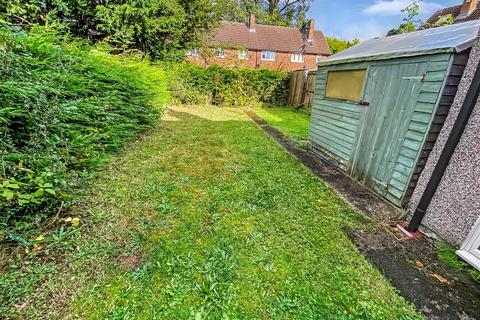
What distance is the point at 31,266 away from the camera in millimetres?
1787

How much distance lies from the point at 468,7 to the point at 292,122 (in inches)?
648

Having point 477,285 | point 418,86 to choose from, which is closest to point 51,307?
point 477,285

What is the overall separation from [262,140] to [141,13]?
258 inches

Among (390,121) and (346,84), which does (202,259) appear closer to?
(390,121)

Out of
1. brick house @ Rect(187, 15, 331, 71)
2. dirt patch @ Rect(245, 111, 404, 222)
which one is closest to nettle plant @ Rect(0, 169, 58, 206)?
dirt patch @ Rect(245, 111, 404, 222)

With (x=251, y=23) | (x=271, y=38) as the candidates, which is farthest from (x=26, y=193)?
(x=271, y=38)

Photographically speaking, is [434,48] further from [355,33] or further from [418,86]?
[355,33]

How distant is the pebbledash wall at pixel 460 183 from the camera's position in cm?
222

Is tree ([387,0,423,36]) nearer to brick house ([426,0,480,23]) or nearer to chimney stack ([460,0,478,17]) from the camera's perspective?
brick house ([426,0,480,23])

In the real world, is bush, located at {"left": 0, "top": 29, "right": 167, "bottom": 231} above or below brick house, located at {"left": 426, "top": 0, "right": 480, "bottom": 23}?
below

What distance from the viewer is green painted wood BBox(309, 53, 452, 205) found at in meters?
2.72

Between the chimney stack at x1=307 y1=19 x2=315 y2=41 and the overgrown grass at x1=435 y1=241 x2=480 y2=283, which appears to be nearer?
the overgrown grass at x1=435 y1=241 x2=480 y2=283

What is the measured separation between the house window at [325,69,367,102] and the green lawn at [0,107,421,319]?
1.84m

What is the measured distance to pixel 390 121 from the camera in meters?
3.24
